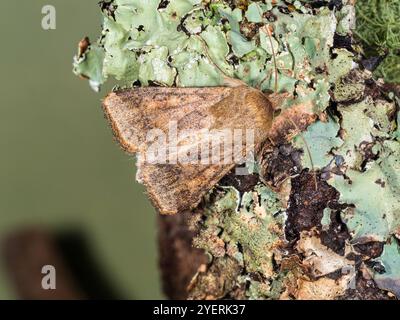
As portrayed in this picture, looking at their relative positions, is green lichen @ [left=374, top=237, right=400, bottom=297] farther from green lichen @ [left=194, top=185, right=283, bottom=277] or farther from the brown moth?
the brown moth

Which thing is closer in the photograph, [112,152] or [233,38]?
[233,38]

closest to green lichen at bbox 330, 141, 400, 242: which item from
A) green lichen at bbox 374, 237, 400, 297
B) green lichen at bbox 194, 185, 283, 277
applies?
green lichen at bbox 374, 237, 400, 297

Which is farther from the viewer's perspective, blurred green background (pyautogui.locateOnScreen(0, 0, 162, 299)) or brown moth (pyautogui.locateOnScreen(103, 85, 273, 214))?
blurred green background (pyautogui.locateOnScreen(0, 0, 162, 299))

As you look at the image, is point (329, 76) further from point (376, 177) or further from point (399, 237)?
point (399, 237)

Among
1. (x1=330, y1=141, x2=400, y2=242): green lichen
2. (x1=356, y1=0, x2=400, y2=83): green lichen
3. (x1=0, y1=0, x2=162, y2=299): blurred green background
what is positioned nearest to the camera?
(x1=330, y1=141, x2=400, y2=242): green lichen

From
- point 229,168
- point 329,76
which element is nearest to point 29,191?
point 229,168

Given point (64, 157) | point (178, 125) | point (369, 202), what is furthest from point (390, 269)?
point (64, 157)

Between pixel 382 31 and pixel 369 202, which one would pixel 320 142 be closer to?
pixel 369 202
